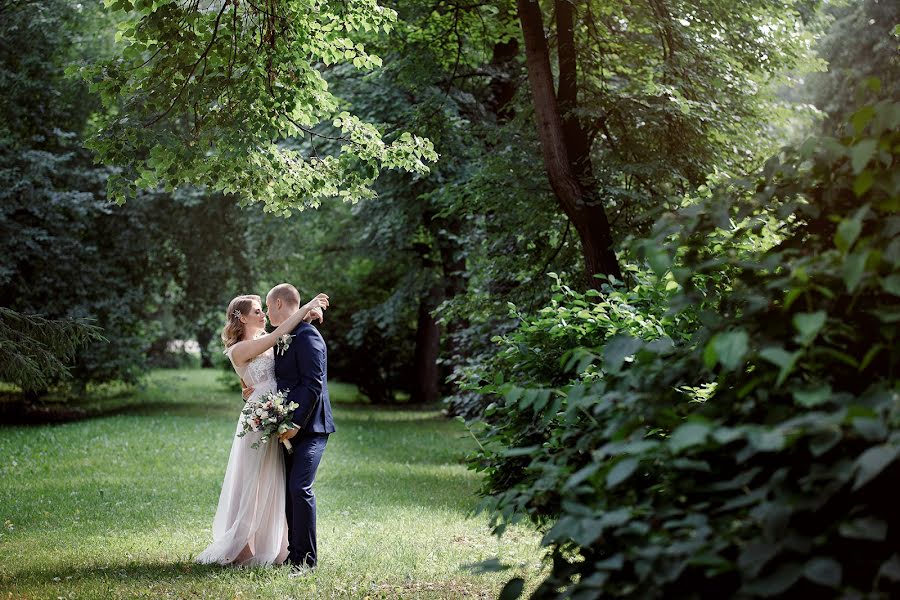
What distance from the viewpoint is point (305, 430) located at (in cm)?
700

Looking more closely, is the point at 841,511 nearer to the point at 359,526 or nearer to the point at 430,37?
the point at 359,526

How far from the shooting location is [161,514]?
979 cm

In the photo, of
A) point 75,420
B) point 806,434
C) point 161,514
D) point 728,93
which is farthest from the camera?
point 75,420

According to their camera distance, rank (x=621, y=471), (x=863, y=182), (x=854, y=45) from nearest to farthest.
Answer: (x=621, y=471) → (x=863, y=182) → (x=854, y=45)

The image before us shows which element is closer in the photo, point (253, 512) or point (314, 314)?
point (314, 314)

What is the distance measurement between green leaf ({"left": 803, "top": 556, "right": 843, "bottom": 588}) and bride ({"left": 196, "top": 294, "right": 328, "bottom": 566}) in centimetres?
498

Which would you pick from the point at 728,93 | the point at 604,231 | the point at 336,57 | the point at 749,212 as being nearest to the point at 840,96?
the point at 728,93

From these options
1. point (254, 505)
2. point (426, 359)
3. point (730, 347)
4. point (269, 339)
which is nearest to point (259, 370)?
point (269, 339)

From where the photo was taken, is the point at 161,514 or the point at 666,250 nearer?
the point at 666,250

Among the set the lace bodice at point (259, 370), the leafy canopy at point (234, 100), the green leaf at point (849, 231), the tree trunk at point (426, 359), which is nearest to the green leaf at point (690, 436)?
the green leaf at point (849, 231)

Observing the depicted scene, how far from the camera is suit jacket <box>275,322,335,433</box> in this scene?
6918mm

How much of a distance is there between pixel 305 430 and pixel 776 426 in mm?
4960

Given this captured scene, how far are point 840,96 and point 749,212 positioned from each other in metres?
22.7

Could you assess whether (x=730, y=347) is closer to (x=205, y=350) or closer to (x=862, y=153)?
(x=862, y=153)
